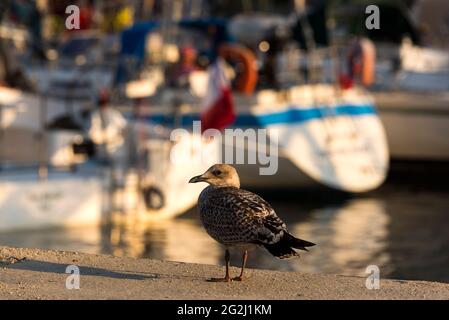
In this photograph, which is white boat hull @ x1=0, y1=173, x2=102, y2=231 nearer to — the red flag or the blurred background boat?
the blurred background boat

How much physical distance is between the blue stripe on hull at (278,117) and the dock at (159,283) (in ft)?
42.0

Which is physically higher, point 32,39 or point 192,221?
point 32,39

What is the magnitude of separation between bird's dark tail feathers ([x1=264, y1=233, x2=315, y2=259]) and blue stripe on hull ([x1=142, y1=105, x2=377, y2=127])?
45.0 ft

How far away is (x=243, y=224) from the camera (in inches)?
322

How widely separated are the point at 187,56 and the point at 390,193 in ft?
17.2

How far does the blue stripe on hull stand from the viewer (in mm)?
21859

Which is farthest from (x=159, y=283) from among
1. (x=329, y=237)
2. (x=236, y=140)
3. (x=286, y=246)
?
(x=236, y=140)

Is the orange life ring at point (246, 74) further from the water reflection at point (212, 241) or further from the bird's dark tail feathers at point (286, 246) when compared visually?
the bird's dark tail feathers at point (286, 246)

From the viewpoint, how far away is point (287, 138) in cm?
2189

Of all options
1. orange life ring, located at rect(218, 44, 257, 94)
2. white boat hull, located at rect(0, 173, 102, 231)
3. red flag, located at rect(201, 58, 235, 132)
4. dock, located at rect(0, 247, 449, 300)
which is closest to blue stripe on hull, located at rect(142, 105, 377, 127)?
orange life ring, located at rect(218, 44, 257, 94)

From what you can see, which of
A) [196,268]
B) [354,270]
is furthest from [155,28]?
[196,268]

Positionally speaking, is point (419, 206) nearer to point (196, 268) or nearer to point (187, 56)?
point (187, 56)

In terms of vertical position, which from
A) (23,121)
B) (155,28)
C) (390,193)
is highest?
(155,28)
